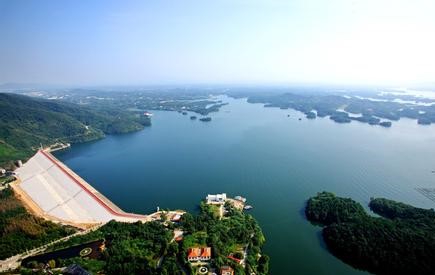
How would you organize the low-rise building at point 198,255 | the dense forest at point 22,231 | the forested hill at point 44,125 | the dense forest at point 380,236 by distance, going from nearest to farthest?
the dense forest at point 380,236 < the low-rise building at point 198,255 < the dense forest at point 22,231 < the forested hill at point 44,125

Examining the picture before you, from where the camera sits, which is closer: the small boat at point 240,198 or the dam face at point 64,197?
the dam face at point 64,197

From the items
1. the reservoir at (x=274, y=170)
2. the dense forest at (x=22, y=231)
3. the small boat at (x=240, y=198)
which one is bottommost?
the reservoir at (x=274, y=170)

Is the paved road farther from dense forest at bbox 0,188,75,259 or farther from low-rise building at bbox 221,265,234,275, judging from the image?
low-rise building at bbox 221,265,234,275

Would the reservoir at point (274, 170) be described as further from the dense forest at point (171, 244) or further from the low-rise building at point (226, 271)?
the low-rise building at point (226, 271)

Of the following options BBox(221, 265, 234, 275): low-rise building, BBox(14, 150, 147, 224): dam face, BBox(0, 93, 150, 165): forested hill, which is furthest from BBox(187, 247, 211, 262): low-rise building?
BBox(0, 93, 150, 165): forested hill

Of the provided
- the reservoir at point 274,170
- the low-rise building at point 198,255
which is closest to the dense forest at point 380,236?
the reservoir at point 274,170

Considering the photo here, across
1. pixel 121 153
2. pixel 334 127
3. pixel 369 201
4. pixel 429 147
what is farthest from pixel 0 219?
pixel 334 127

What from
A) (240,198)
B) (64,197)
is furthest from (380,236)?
(64,197)

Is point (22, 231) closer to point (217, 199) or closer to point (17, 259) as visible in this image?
point (17, 259)
